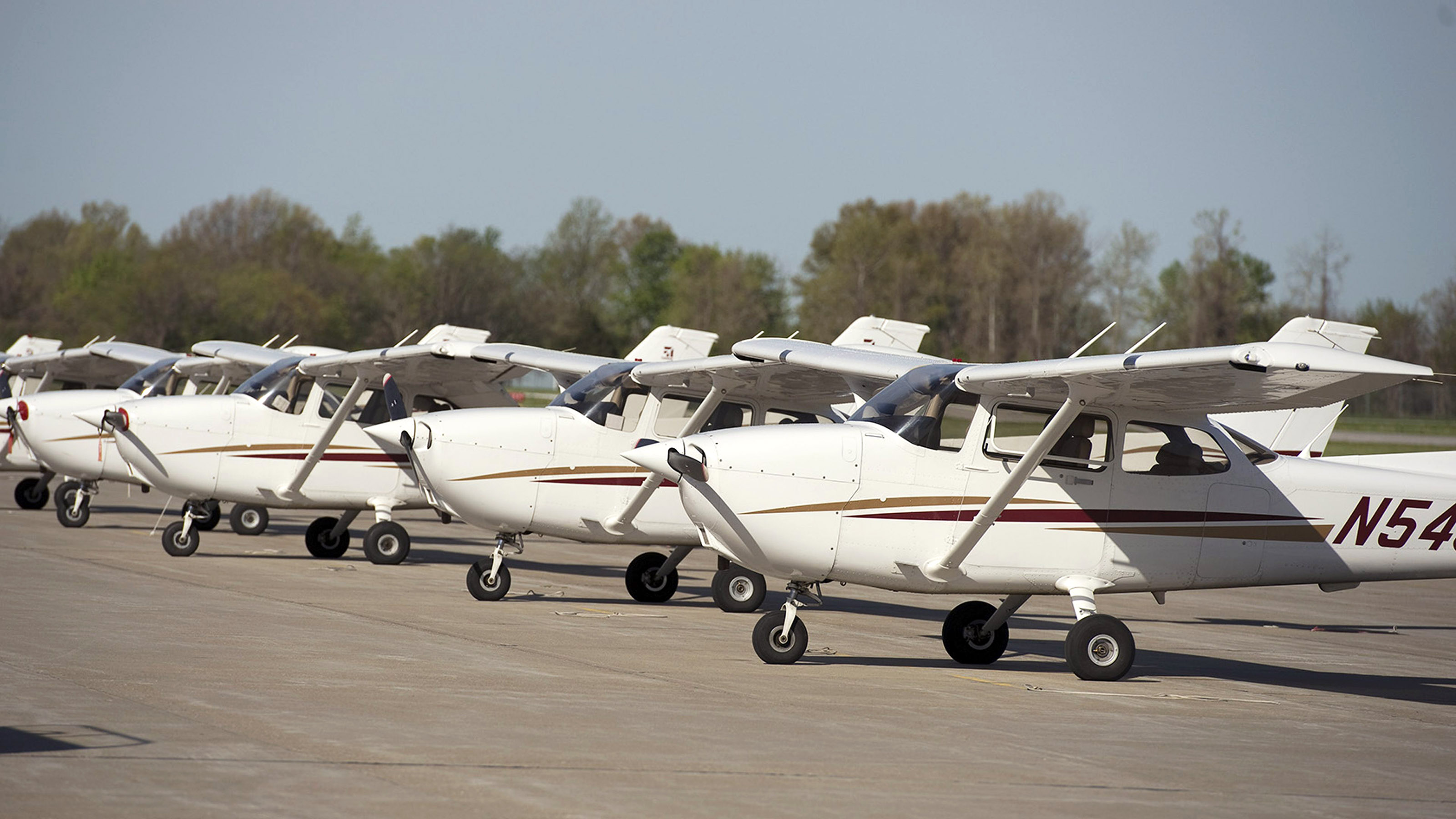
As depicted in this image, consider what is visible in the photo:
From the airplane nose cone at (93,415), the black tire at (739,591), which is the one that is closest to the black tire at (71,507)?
the airplane nose cone at (93,415)

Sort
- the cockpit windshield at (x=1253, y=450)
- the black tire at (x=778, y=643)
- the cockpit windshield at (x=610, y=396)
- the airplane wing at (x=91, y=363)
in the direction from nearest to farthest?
the black tire at (x=778, y=643), the cockpit windshield at (x=1253, y=450), the cockpit windshield at (x=610, y=396), the airplane wing at (x=91, y=363)

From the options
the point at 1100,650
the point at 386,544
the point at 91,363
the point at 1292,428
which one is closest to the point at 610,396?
the point at 386,544

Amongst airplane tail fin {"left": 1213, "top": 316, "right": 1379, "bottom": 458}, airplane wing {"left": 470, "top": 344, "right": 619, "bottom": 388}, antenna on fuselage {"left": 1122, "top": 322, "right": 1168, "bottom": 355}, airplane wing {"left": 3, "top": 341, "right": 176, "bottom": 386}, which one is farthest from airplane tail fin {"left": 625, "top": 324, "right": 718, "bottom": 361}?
airplane wing {"left": 3, "top": 341, "right": 176, "bottom": 386}

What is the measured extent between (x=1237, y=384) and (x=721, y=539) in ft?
11.9

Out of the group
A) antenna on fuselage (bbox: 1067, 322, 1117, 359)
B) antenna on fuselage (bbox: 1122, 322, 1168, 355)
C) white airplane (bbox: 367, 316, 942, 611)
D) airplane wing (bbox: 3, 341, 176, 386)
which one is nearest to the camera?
antenna on fuselage (bbox: 1067, 322, 1117, 359)

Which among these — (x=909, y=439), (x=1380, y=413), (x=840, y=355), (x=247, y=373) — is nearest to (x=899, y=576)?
(x=909, y=439)

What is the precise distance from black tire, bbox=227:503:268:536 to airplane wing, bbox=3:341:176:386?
4.07 meters

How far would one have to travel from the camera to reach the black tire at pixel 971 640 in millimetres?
11344

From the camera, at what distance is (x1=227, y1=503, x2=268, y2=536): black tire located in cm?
2150

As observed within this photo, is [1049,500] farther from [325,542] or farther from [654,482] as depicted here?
[325,542]

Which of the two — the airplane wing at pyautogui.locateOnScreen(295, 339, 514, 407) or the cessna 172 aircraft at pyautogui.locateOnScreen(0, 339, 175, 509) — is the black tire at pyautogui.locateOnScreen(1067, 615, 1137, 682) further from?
the cessna 172 aircraft at pyautogui.locateOnScreen(0, 339, 175, 509)

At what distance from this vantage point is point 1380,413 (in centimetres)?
6600

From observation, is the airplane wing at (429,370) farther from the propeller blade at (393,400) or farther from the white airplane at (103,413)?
the white airplane at (103,413)

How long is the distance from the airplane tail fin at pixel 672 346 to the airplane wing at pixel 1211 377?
7361mm
